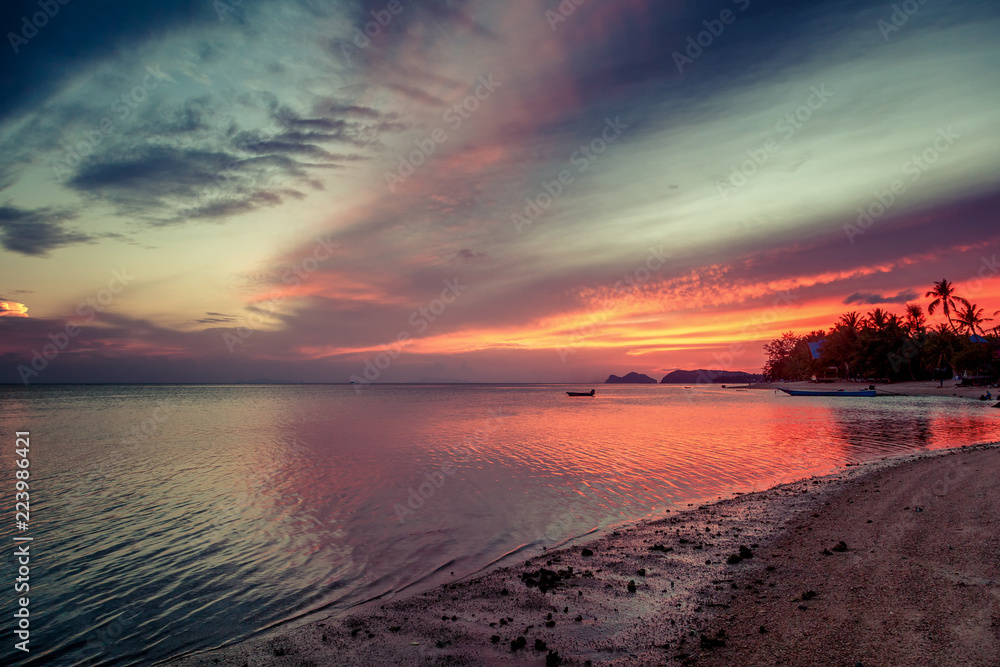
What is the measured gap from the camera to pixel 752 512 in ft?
55.1

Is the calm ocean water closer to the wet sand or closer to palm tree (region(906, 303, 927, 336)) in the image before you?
the wet sand

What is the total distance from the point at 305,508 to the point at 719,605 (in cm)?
1645

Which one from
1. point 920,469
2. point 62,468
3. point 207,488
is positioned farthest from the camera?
point 62,468

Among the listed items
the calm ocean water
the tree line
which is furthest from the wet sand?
the tree line

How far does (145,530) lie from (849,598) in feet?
68.4

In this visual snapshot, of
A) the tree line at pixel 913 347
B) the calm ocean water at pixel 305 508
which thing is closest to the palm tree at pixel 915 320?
the tree line at pixel 913 347

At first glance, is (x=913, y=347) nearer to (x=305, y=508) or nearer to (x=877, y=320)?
(x=877, y=320)

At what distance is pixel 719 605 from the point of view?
9461mm

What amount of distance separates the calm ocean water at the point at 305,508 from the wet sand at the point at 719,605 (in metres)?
2.13

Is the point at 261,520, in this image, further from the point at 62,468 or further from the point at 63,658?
the point at 62,468

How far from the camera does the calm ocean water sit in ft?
35.9

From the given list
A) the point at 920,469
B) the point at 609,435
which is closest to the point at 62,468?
the point at 609,435

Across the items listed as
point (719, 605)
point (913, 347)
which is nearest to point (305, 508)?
point (719, 605)

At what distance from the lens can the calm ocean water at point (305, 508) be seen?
35.9ft
